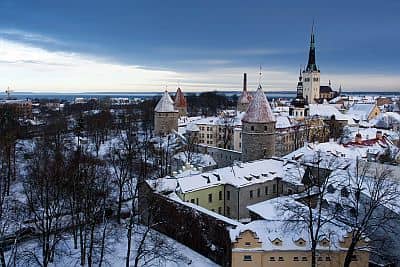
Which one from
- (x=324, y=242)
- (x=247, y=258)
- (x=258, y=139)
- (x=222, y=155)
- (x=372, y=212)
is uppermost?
(x=258, y=139)

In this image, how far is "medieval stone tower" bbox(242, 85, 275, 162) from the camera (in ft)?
118

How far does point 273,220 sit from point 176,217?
245 inches

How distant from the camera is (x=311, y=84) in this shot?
106 metres

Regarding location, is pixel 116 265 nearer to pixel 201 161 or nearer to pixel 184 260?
pixel 184 260

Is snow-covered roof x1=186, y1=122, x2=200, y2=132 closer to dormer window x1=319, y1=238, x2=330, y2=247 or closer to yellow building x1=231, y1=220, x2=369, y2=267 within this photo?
yellow building x1=231, y1=220, x2=369, y2=267

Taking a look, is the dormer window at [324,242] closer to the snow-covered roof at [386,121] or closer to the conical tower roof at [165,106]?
the conical tower roof at [165,106]

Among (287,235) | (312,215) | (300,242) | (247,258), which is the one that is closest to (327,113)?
(312,215)

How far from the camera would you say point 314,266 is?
18375mm

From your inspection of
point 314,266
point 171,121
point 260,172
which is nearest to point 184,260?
point 314,266

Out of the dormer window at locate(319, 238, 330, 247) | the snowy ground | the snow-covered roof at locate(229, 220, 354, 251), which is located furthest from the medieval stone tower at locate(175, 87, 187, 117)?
the dormer window at locate(319, 238, 330, 247)

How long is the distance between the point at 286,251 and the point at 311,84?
9196 cm

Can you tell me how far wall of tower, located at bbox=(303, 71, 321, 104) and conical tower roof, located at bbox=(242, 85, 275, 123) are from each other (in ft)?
239

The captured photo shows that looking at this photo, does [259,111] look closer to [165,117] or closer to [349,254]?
[349,254]

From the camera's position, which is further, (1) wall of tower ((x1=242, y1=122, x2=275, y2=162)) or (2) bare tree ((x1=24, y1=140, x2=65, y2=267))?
(1) wall of tower ((x1=242, y1=122, x2=275, y2=162))
